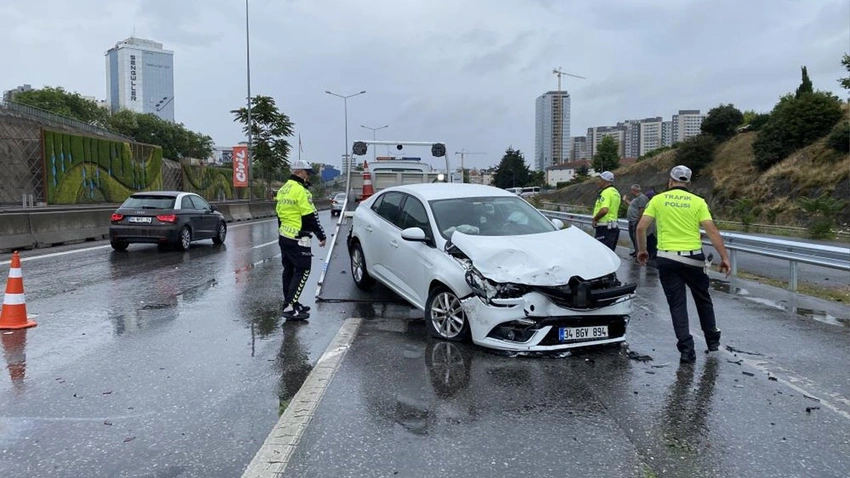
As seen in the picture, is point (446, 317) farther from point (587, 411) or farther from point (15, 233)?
point (15, 233)

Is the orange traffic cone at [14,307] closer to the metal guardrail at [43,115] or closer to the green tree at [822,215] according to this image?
the green tree at [822,215]

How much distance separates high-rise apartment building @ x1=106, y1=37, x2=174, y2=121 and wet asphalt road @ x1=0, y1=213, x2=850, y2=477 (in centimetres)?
13255

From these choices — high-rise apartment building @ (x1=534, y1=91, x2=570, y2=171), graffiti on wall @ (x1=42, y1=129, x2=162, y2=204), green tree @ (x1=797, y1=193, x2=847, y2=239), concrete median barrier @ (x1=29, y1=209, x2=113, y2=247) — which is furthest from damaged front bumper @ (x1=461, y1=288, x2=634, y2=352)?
high-rise apartment building @ (x1=534, y1=91, x2=570, y2=171)

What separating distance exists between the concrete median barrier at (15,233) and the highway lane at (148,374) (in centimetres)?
535

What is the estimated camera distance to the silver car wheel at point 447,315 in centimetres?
590

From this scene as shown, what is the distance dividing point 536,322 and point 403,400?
1.57 meters

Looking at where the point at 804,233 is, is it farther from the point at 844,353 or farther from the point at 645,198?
the point at 844,353

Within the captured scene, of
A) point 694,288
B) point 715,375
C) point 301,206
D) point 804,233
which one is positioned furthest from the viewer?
point 804,233

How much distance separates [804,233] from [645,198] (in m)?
11.9

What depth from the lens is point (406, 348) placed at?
5910mm

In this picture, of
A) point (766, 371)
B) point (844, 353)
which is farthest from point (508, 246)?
point (844, 353)

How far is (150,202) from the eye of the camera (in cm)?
1428

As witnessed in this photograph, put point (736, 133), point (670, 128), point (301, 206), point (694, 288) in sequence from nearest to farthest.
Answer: point (694, 288) < point (301, 206) < point (736, 133) < point (670, 128)

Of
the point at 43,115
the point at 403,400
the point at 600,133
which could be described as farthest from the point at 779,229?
the point at 600,133
